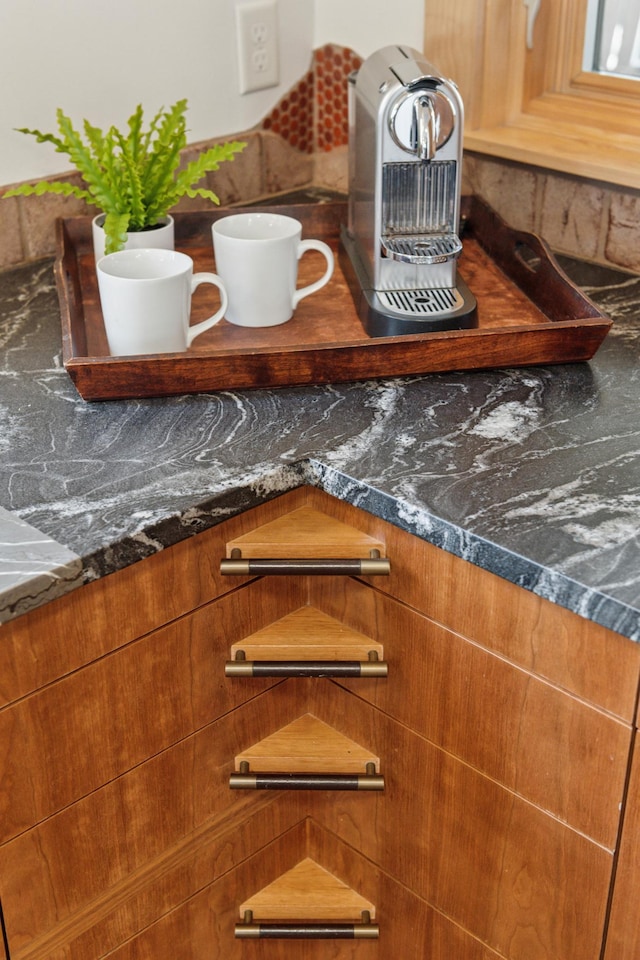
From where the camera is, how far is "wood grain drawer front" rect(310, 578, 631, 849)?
2.94ft

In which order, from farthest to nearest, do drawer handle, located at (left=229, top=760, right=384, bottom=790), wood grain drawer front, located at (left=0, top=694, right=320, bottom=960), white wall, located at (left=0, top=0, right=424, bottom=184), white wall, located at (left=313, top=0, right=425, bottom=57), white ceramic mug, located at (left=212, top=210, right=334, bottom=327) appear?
white wall, located at (left=313, top=0, right=425, bottom=57), white wall, located at (left=0, top=0, right=424, bottom=184), white ceramic mug, located at (left=212, top=210, right=334, bottom=327), drawer handle, located at (left=229, top=760, right=384, bottom=790), wood grain drawer front, located at (left=0, top=694, right=320, bottom=960)

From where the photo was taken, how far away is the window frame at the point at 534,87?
1.46 metres

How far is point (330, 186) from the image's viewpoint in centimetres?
177

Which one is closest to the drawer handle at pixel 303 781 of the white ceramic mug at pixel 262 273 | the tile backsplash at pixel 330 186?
the white ceramic mug at pixel 262 273

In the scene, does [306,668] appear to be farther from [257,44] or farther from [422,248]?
[257,44]

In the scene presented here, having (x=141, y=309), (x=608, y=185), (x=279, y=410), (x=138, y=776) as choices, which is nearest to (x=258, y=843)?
(x=138, y=776)

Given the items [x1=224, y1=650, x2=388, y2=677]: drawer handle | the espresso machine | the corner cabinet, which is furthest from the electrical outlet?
[x1=224, y1=650, x2=388, y2=677]: drawer handle

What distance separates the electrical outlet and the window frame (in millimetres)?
252

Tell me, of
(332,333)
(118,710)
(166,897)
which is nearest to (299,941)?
(166,897)

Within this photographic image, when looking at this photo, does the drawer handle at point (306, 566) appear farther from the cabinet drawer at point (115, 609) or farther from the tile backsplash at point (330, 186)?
the tile backsplash at point (330, 186)

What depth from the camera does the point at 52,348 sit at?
124cm

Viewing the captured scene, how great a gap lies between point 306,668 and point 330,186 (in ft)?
3.25

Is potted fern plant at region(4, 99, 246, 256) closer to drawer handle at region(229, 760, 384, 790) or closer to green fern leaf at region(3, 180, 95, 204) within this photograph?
green fern leaf at region(3, 180, 95, 204)

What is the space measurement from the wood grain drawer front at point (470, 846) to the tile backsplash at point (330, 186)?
75 cm
